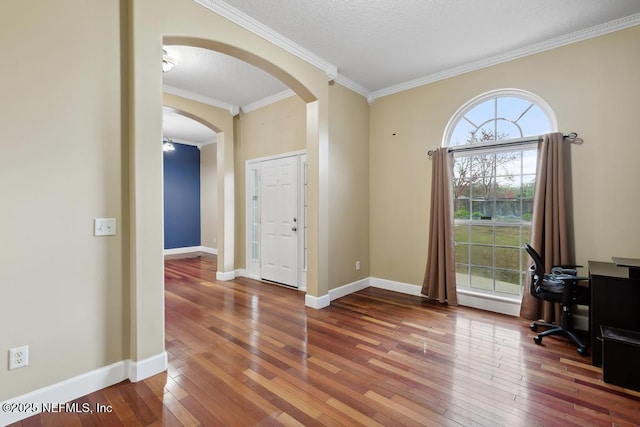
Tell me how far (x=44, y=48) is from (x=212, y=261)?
5.73 m

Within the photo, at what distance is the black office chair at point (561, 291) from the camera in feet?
8.64

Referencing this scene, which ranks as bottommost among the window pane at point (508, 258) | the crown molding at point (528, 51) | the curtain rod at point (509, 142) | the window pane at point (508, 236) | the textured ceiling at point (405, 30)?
the window pane at point (508, 258)

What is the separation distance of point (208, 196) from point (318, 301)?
579cm

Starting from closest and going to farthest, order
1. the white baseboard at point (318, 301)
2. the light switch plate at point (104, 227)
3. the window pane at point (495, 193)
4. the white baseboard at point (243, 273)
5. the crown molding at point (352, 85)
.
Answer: the light switch plate at point (104, 227), the window pane at point (495, 193), the white baseboard at point (318, 301), the crown molding at point (352, 85), the white baseboard at point (243, 273)

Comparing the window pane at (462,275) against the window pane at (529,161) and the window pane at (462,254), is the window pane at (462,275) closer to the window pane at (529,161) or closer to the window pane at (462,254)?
the window pane at (462,254)

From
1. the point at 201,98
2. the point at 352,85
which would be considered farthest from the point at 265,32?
the point at 201,98

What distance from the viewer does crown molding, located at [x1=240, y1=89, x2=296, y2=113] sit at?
184 inches

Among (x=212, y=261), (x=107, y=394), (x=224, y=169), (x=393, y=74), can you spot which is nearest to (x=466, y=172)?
(x=393, y=74)

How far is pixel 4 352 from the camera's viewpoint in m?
1.72

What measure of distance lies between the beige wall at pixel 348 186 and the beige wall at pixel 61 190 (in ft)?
8.19

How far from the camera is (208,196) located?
8.23 meters

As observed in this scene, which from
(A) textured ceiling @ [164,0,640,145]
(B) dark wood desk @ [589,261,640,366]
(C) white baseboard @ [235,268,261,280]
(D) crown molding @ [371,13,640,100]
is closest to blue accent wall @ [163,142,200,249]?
(C) white baseboard @ [235,268,261,280]

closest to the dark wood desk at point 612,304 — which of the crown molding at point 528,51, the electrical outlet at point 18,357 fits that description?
the crown molding at point 528,51

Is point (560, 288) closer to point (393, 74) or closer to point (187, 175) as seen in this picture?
point (393, 74)
